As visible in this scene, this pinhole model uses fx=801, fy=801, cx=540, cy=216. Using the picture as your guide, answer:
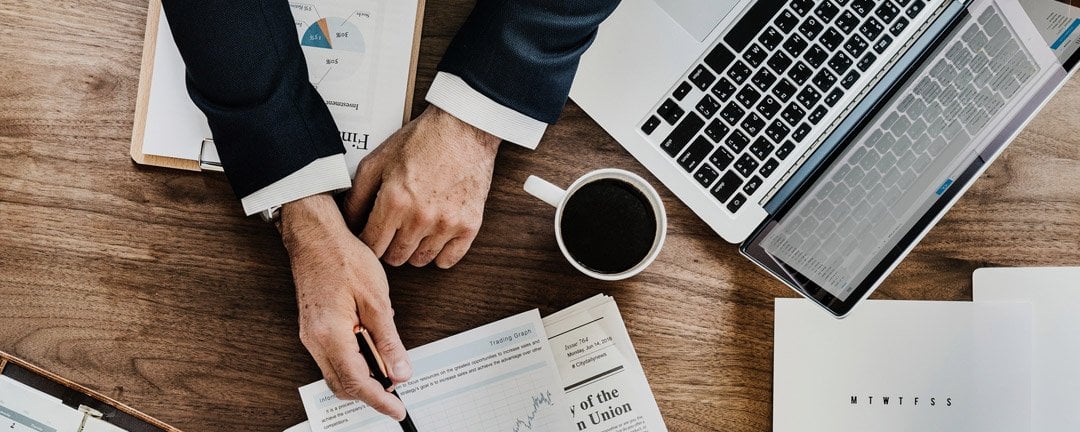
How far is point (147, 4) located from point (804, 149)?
0.76 meters

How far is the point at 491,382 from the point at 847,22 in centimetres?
57

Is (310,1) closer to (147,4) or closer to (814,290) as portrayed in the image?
(147,4)

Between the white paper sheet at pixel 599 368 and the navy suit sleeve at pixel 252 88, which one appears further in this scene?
the white paper sheet at pixel 599 368

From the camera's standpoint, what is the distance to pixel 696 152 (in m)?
0.89

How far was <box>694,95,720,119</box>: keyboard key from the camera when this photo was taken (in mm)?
889

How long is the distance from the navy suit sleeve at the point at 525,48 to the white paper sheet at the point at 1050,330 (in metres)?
0.53

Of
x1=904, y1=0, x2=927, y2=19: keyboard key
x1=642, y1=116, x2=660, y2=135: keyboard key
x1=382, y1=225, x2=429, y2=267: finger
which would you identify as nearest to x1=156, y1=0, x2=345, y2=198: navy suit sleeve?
x1=382, y1=225, x2=429, y2=267: finger

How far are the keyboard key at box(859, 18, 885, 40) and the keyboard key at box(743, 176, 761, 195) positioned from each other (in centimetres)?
20

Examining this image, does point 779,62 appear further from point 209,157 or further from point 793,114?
point 209,157

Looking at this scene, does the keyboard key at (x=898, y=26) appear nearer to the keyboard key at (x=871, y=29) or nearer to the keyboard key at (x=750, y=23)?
the keyboard key at (x=871, y=29)

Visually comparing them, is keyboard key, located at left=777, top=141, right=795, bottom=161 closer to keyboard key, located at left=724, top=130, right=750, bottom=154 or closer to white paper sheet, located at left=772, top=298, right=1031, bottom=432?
keyboard key, located at left=724, top=130, right=750, bottom=154

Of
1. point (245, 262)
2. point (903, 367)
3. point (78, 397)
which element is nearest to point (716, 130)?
point (903, 367)

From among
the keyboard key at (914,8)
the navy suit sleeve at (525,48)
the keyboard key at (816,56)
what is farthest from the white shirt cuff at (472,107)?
the keyboard key at (914,8)

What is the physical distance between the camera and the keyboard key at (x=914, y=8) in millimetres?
892
